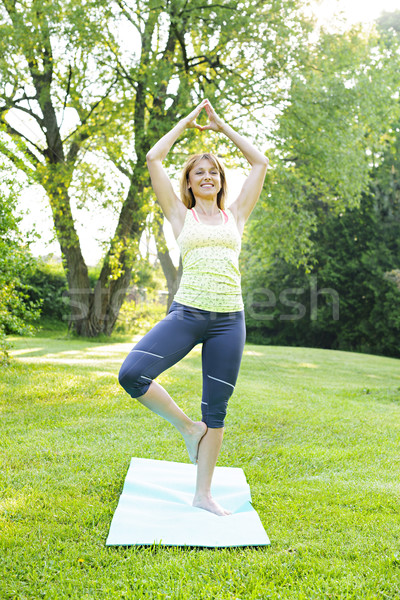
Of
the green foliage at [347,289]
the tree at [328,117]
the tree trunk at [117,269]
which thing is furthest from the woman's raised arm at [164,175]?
the green foliage at [347,289]

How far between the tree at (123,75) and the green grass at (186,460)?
4.17 meters

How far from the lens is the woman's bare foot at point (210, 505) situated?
8.46 feet

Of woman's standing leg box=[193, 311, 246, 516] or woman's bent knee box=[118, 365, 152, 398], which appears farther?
woman's standing leg box=[193, 311, 246, 516]

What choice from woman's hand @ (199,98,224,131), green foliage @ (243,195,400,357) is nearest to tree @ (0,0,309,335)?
woman's hand @ (199,98,224,131)

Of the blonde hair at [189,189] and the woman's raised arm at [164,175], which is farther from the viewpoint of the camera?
the blonde hair at [189,189]

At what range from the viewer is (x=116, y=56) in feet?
31.4

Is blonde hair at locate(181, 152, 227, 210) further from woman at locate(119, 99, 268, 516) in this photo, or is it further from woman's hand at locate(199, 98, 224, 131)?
woman's hand at locate(199, 98, 224, 131)

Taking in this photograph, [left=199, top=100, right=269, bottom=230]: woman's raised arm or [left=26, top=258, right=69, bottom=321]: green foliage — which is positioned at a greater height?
[left=199, top=100, right=269, bottom=230]: woman's raised arm

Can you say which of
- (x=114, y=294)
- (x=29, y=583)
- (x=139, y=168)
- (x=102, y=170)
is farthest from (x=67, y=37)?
(x=29, y=583)

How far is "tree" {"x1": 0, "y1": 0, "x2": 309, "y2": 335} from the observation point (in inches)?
341

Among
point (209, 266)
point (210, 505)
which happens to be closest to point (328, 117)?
point (209, 266)

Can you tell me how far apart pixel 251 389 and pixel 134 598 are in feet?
15.5

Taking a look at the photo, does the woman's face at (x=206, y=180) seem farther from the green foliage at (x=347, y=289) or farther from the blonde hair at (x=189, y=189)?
the green foliage at (x=347, y=289)

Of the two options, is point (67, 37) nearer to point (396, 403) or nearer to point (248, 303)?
point (396, 403)
